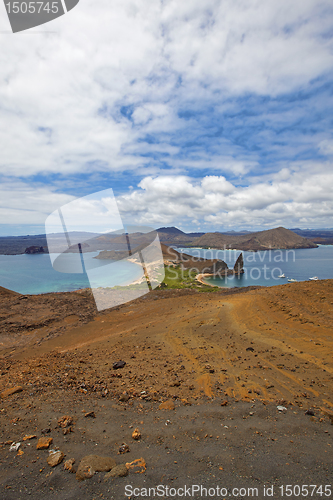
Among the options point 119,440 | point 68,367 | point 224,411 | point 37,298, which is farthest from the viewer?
point 37,298

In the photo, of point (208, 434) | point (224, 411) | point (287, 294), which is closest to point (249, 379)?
point (224, 411)

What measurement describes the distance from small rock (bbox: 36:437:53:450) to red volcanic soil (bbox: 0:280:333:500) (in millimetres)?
69

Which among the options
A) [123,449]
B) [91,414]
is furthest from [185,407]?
[91,414]

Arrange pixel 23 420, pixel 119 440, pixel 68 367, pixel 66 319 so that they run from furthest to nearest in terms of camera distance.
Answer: pixel 66 319, pixel 68 367, pixel 23 420, pixel 119 440

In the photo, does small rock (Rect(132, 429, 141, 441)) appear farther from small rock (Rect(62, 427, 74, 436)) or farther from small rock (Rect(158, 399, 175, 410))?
small rock (Rect(62, 427, 74, 436))

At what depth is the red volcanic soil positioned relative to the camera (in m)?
2.84

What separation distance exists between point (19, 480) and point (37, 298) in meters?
17.5

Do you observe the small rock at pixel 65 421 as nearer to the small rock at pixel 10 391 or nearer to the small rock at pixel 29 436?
the small rock at pixel 29 436

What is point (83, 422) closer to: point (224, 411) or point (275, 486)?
point (224, 411)

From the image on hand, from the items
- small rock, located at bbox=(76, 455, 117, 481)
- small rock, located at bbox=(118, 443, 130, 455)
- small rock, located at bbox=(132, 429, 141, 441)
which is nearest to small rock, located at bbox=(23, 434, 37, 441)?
small rock, located at bbox=(76, 455, 117, 481)

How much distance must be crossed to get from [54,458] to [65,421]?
78 cm

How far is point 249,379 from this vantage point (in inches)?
217

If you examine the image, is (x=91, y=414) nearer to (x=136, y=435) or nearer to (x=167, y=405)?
(x=136, y=435)

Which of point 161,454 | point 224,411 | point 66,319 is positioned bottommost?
point 66,319
